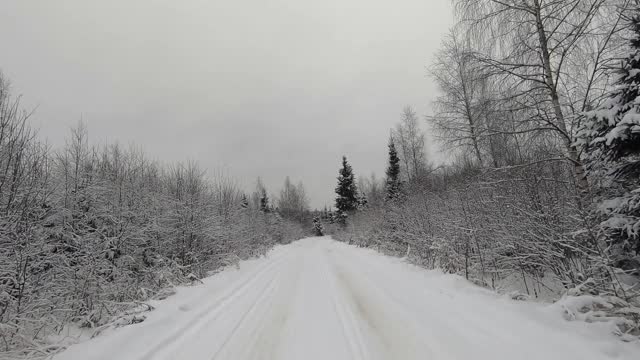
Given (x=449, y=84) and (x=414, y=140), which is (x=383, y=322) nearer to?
(x=449, y=84)

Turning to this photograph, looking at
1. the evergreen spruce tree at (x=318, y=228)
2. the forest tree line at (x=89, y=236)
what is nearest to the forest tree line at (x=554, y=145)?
the forest tree line at (x=89, y=236)

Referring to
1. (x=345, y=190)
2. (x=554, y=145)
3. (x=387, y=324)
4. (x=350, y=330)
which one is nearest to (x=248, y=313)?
(x=350, y=330)

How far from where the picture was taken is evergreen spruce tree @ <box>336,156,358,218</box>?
4347cm

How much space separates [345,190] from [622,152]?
40506mm

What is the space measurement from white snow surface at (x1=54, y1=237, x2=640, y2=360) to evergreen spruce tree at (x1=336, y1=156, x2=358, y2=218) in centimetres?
3657

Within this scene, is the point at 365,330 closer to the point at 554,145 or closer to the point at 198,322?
the point at 198,322

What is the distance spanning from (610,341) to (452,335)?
1538mm

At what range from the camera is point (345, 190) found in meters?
44.0

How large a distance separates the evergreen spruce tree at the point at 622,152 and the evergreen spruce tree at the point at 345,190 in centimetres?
3911

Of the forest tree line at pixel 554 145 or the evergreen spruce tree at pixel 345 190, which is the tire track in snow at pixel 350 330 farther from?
the evergreen spruce tree at pixel 345 190

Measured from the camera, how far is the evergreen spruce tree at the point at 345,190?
43.5 meters

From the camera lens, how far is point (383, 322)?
15.1 feet

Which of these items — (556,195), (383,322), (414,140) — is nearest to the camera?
(383,322)

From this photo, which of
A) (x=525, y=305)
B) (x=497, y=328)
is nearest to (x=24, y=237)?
(x=497, y=328)
